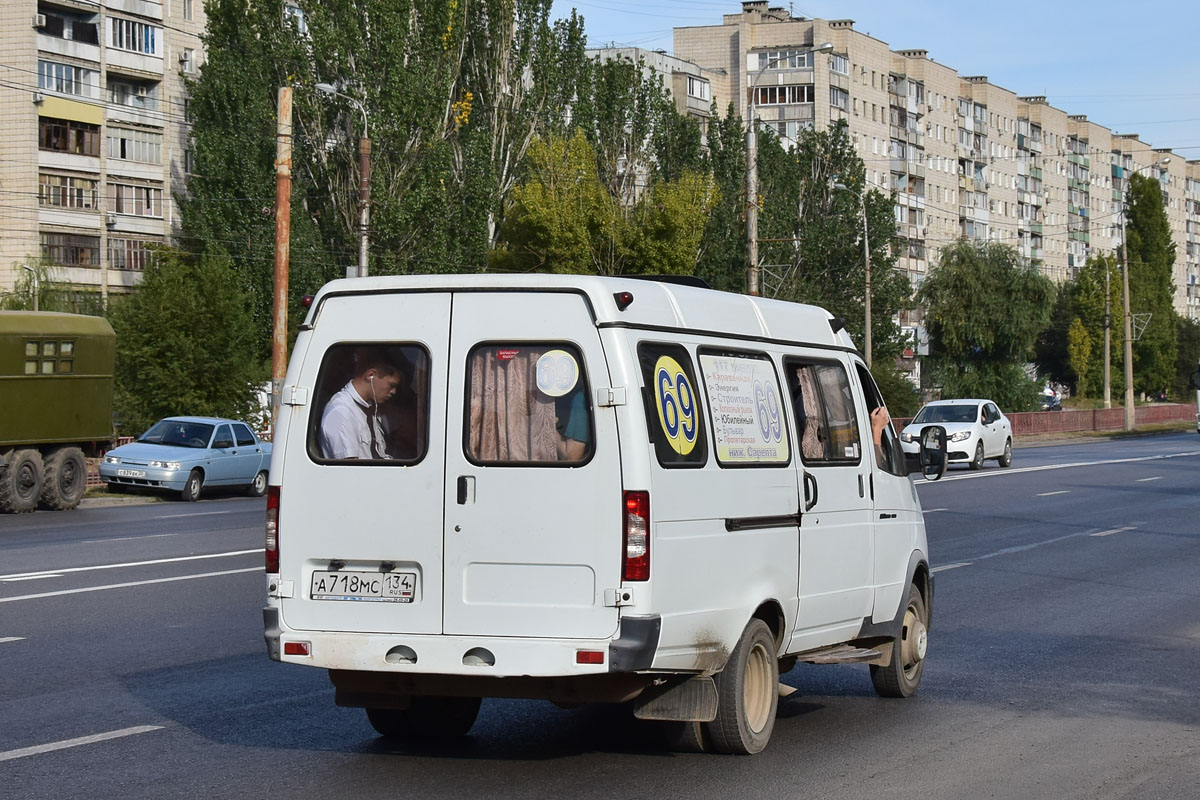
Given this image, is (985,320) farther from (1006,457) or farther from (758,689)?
(758,689)

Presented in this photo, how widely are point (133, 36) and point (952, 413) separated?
146 feet

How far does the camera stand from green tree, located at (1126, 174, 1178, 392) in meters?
122

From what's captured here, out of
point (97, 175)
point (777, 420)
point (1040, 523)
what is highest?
point (97, 175)

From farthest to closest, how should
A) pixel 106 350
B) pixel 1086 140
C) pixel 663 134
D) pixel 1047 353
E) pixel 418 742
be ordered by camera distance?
pixel 1086 140, pixel 1047 353, pixel 663 134, pixel 106 350, pixel 418 742

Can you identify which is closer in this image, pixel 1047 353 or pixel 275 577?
pixel 275 577

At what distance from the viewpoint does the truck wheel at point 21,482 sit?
2761 cm

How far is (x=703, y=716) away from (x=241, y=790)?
2000 mm

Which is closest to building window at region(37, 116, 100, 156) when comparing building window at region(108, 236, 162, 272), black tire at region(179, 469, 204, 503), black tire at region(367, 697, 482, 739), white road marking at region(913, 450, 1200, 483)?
building window at region(108, 236, 162, 272)

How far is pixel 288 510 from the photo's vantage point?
748cm

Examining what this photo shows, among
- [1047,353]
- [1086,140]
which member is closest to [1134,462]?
[1047,353]

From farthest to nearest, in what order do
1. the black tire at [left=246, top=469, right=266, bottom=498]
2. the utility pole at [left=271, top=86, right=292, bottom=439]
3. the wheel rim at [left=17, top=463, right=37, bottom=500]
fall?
the black tire at [left=246, top=469, right=266, bottom=498]
the utility pole at [left=271, top=86, right=292, bottom=439]
the wheel rim at [left=17, top=463, right=37, bottom=500]

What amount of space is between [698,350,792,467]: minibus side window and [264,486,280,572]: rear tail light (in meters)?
1.92

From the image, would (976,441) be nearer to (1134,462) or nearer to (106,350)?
(1134,462)

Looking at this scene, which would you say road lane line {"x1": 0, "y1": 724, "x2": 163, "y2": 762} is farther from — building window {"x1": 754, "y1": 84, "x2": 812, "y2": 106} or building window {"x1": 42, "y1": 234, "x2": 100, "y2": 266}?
building window {"x1": 754, "y1": 84, "x2": 812, "y2": 106}
